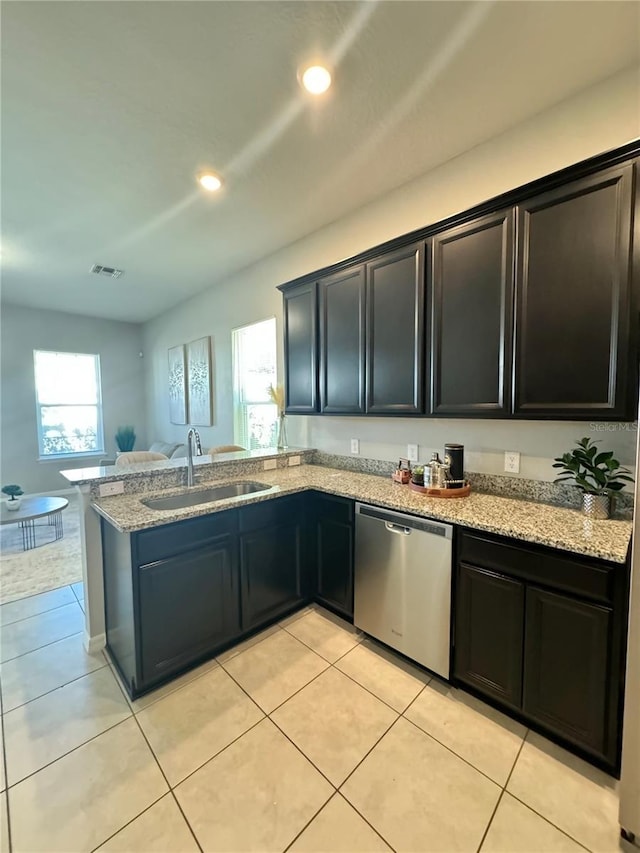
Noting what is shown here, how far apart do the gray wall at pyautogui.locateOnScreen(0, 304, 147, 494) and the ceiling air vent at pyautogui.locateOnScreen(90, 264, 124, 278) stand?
221cm

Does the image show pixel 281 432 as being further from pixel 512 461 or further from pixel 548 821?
pixel 548 821

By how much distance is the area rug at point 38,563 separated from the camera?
9.41 feet

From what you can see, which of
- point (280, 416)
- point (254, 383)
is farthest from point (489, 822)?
point (254, 383)

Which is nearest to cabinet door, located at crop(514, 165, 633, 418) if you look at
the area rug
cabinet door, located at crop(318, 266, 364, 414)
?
cabinet door, located at crop(318, 266, 364, 414)

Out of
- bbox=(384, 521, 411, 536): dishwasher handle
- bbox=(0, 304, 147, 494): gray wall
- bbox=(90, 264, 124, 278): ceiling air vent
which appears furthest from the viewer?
bbox=(0, 304, 147, 494): gray wall

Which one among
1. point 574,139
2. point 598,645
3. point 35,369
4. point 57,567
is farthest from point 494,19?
point 35,369

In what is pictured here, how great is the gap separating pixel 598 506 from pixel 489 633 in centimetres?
78

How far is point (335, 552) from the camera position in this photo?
233 cm

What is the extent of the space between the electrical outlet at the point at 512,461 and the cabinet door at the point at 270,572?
4.58 feet

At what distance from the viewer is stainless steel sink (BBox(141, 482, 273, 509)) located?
87.7 inches

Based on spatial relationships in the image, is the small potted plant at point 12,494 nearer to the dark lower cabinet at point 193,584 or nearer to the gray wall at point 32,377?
the gray wall at point 32,377

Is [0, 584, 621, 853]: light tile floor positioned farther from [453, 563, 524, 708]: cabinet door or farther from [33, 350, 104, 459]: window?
[33, 350, 104, 459]: window

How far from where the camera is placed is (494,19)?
144cm

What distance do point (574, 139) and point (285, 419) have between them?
2865mm
